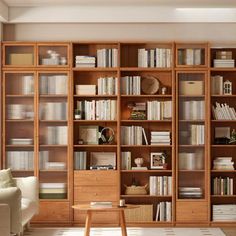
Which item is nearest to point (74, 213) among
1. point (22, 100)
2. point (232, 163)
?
point (22, 100)

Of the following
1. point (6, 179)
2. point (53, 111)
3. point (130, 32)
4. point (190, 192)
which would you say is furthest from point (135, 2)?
point (6, 179)

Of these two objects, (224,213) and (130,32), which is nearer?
(224,213)

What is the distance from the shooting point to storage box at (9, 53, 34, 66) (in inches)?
352

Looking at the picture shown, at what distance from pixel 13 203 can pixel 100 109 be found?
2.50 meters

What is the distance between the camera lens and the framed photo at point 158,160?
9000 millimetres

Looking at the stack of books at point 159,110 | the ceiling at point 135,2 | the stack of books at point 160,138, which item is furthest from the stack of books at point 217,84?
the ceiling at point 135,2

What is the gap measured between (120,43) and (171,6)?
0.86m

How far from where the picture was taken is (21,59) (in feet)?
29.3

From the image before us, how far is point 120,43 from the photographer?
352 inches

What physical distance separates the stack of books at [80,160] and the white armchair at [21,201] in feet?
2.18

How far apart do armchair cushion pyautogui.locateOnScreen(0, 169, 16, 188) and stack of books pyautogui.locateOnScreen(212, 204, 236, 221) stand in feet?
8.71

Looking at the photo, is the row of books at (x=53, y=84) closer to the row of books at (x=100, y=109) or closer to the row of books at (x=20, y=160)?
the row of books at (x=100, y=109)

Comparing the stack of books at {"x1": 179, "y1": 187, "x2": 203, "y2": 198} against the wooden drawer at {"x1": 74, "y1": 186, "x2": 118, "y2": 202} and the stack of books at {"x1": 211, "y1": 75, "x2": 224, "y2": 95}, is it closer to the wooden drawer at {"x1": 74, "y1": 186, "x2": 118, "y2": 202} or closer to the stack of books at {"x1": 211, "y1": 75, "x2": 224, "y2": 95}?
the wooden drawer at {"x1": 74, "y1": 186, "x2": 118, "y2": 202}

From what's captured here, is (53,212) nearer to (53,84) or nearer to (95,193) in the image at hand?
(95,193)
